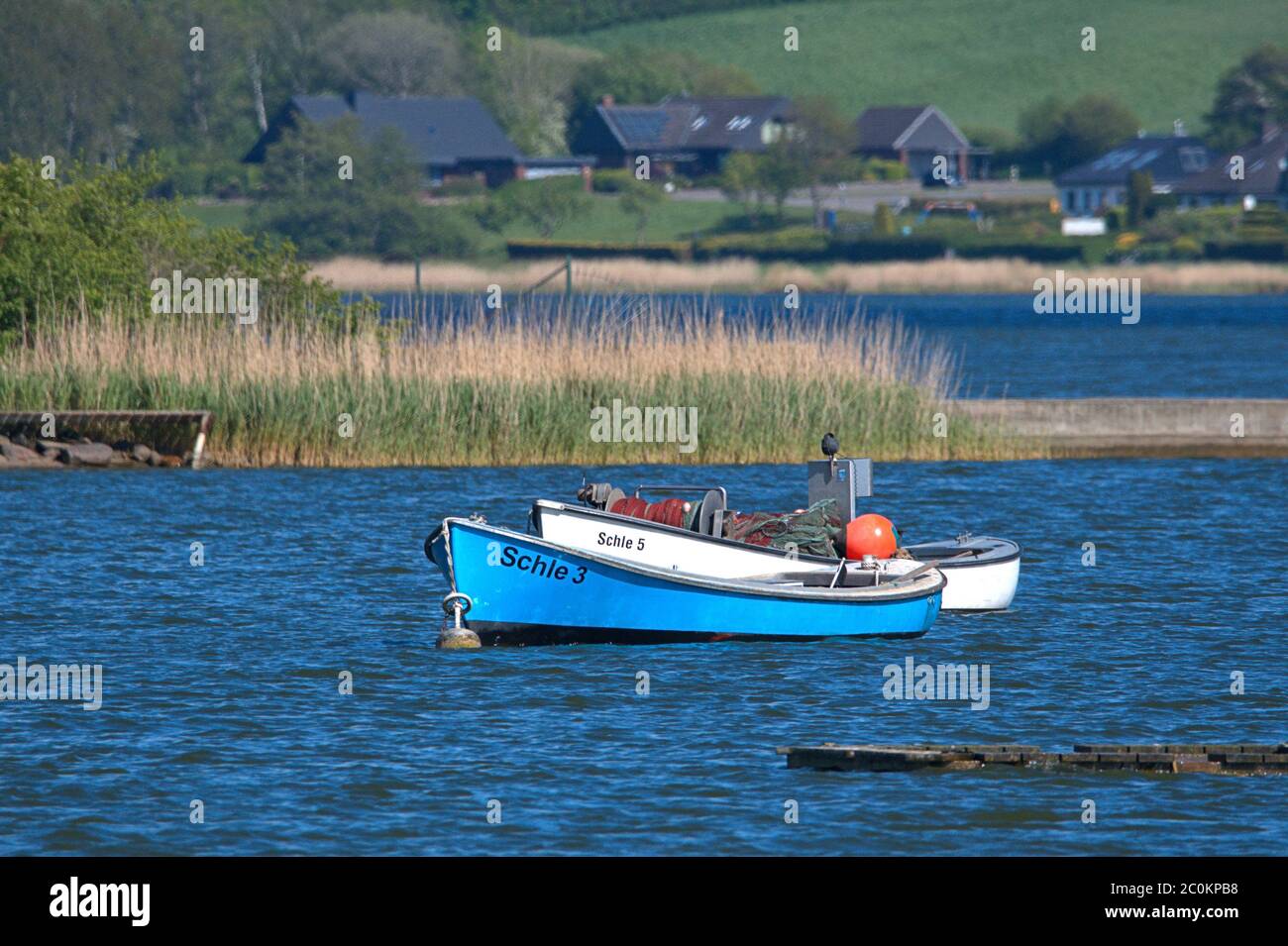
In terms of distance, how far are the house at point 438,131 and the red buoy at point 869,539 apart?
119m

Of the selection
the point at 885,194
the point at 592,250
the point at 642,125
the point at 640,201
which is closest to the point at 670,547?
the point at 592,250

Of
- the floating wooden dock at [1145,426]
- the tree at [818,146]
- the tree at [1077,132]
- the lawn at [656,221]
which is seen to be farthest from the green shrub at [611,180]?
the floating wooden dock at [1145,426]

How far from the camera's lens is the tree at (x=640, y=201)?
140 m

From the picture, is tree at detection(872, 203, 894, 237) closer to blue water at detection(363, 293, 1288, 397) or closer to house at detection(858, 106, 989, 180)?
blue water at detection(363, 293, 1288, 397)

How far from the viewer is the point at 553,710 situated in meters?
20.0

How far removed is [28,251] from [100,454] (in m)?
4.37

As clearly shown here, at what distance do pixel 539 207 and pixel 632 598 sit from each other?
11905 cm

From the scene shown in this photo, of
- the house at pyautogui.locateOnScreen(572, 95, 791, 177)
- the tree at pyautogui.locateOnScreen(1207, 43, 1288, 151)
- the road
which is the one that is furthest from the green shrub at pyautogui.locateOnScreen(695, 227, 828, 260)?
the tree at pyautogui.locateOnScreen(1207, 43, 1288, 151)

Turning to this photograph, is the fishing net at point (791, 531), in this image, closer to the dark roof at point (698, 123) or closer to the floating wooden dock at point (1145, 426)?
the floating wooden dock at point (1145, 426)

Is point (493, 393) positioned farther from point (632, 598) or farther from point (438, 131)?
point (438, 131)

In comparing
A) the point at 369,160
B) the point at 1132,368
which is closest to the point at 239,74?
the point at 369,160

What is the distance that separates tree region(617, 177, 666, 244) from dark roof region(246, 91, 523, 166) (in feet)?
35.3

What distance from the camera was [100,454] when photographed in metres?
40.2

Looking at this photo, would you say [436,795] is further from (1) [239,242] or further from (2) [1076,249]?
(2) [1076,249]
